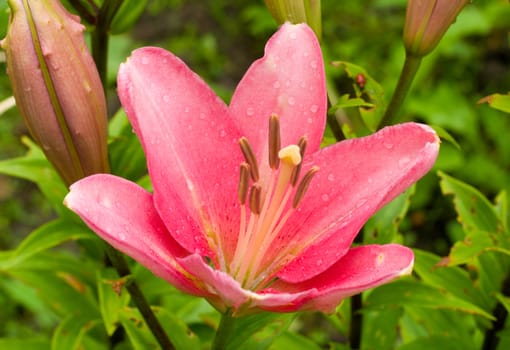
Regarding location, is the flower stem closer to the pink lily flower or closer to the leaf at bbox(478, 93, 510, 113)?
the pink lily flower

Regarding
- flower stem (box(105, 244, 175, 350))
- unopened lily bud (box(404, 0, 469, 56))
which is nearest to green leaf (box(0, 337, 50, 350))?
flower stem (box(105, 244, 175, 350))

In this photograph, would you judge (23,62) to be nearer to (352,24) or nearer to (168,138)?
(168,138)

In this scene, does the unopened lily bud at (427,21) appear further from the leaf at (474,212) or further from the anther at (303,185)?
the leaf at (474,212)

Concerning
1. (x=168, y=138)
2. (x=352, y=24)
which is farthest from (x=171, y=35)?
(x=168, y=138)

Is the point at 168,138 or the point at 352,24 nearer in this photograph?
the point at 168,138

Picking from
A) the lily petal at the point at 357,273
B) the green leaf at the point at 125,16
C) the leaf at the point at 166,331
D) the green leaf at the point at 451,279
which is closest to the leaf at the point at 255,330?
the leaf at the point at 166,331

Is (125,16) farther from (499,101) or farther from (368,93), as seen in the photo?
(499,101)
